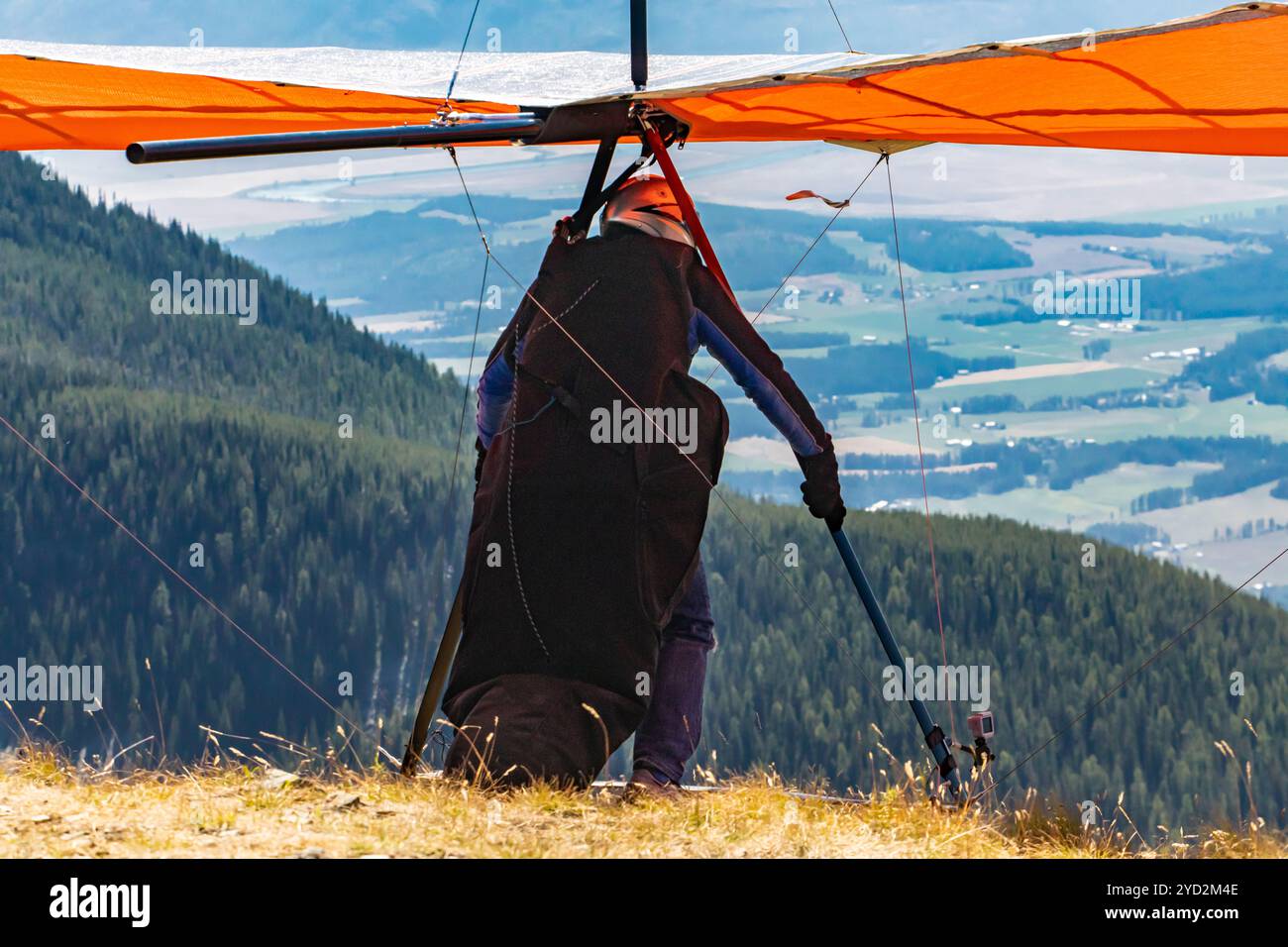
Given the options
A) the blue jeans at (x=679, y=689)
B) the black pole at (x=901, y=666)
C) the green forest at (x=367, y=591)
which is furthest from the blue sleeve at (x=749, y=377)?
the green forest at (x=367, y=591)

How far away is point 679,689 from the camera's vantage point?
17.8 ft

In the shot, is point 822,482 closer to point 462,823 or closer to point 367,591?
point 462,823

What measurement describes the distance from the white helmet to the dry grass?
6.64 feet

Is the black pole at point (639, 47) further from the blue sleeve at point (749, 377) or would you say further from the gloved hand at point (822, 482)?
the gloved hand at point (822, 482)

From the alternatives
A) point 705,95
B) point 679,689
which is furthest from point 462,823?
point 705,95

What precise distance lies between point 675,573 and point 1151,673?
297ft

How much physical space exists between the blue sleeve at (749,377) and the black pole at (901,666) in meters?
0.49

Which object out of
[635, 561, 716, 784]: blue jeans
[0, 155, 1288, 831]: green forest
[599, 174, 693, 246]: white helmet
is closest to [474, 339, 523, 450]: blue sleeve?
[599, 174, 693, 246]: white helmet

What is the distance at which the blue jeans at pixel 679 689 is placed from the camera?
212 inches

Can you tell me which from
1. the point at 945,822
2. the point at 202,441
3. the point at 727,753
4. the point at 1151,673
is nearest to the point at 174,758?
the point at 945,822

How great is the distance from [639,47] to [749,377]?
65.9 inches

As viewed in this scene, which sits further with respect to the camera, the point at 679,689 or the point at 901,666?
the point at 901,666

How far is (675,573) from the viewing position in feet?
17.5
